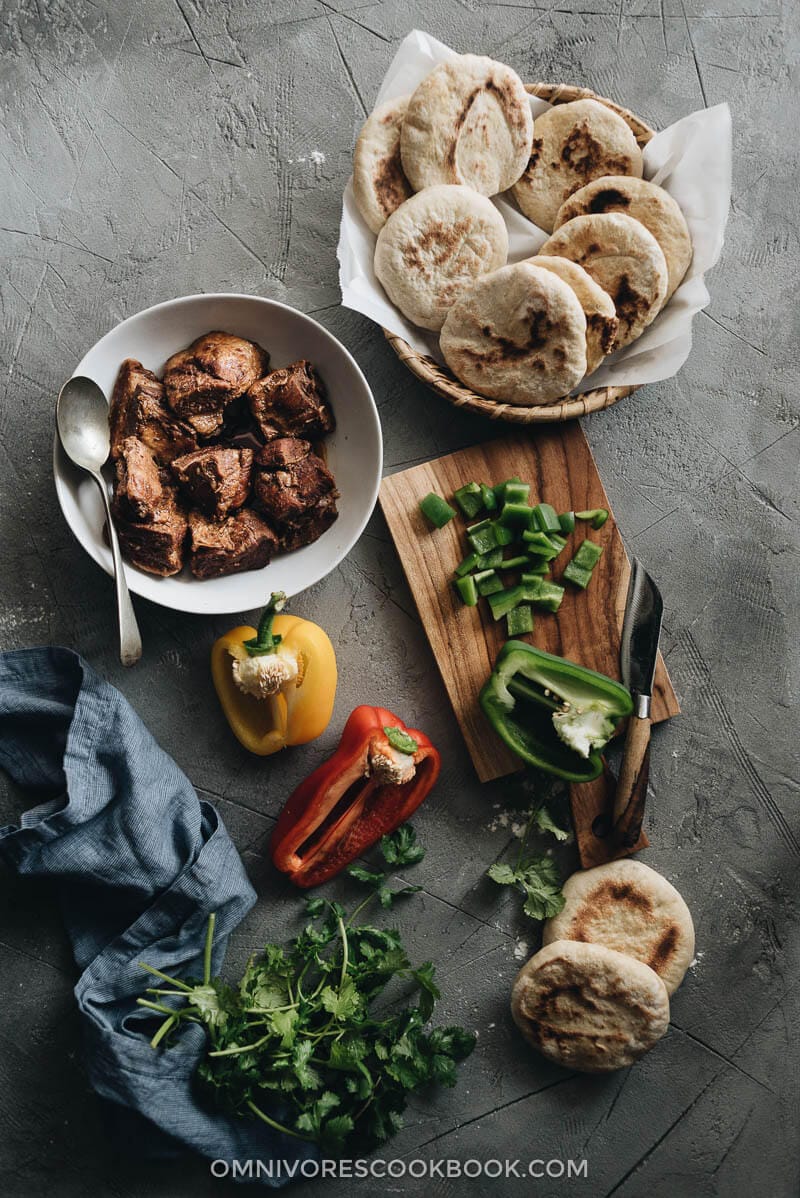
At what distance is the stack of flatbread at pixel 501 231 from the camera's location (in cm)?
265

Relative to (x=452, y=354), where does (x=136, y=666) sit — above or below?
below

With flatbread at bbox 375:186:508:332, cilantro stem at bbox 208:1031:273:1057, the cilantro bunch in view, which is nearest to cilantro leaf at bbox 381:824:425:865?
the cilantro bunch

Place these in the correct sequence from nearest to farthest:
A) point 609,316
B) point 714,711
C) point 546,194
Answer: point 609,316 → point 546,194 → point 714,711

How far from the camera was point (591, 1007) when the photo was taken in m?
2.81

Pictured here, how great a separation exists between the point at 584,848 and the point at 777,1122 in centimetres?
114

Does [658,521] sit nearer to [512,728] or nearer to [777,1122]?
[512,728]

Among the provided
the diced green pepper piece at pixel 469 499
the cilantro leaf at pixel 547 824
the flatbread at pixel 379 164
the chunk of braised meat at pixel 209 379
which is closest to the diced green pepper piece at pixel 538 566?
the diced green pepper piece at pixel 469 499

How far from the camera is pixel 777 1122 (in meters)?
2.97

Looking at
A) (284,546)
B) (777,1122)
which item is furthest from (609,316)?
(777,1122)

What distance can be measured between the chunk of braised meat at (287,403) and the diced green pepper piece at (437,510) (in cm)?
42

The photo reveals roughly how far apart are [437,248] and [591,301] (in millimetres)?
495

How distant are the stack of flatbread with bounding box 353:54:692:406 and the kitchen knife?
0.72 m

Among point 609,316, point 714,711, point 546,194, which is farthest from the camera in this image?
point 714,711

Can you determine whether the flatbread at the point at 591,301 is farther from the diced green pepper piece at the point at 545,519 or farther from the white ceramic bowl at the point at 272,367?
the white ceramic bowl at the point at 272,367
